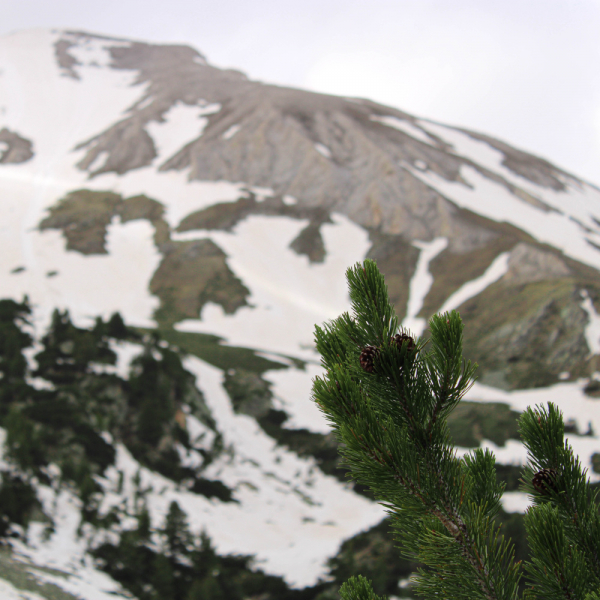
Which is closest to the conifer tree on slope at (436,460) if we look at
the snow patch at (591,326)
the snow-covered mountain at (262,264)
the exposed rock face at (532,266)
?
the snow-covered mountain at (262,264)

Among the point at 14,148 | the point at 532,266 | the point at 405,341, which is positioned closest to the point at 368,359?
the point at 405,341

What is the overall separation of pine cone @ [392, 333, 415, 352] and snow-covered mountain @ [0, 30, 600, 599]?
1453 centimetres

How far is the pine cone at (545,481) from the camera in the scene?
2.25m

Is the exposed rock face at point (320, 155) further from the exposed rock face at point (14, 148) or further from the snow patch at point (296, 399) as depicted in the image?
the snow patch at point (296, 399)

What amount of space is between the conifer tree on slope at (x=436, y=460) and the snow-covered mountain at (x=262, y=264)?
1416 cm

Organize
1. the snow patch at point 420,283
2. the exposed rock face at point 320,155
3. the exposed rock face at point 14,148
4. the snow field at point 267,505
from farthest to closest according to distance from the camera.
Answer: the exposed rock face at point 14,148 < the exposed rock face at point 320,155 < the snow patch at point 420,283 < the snow field at point 267,505

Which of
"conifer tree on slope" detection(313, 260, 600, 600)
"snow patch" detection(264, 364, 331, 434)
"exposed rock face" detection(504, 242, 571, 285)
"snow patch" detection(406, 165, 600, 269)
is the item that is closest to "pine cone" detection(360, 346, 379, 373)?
"conifer tree on slope" detection(313, 260, 600, 600)

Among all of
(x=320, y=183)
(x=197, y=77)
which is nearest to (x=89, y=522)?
(x=320, y=183)

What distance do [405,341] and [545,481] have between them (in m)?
0.96

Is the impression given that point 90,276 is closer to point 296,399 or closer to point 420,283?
point 296,399

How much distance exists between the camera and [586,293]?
41.7 m

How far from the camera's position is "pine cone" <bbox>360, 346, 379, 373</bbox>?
2096 mm

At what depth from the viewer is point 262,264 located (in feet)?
185

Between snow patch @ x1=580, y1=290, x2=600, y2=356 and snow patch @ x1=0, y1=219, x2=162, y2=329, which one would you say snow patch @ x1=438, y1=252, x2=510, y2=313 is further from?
snow patch @ x1=0, y1=219, x2=162, y2=329
